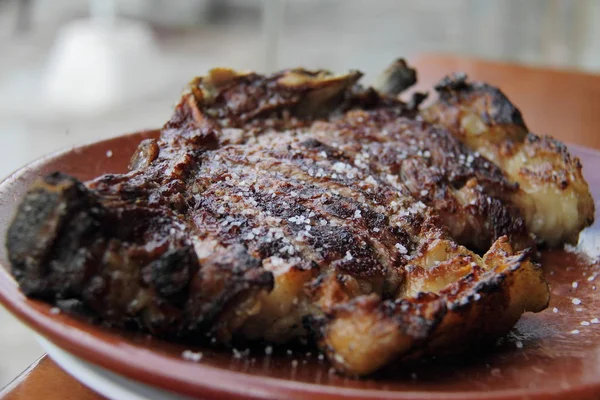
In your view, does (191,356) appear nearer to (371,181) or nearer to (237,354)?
(237,354)

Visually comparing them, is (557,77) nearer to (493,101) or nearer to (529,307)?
(493,101)

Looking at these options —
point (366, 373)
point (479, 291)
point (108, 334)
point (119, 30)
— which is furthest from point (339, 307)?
point (119, 30)

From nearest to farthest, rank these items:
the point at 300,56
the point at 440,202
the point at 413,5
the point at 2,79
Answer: the point at 440,202, the point at 2,79, the point at 300,56, the point at 413,5

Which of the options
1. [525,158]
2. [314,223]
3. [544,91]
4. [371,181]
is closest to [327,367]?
[314,223]

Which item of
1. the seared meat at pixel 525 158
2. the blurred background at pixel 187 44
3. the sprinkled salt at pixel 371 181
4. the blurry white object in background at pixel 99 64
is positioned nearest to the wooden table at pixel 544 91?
the seared meat at pixel 525 158

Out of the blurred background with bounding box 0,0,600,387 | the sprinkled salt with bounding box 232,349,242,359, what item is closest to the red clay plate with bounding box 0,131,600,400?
the sprinkled salt with bounding box 232,349,242,359

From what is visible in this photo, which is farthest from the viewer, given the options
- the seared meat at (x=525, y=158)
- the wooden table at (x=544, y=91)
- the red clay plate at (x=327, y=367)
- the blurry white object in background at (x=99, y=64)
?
the blurry white object in background at (x=99, y=64)

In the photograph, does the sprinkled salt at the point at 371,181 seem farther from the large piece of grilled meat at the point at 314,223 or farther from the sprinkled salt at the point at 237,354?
the sprinkled salt at the point at 237,354
